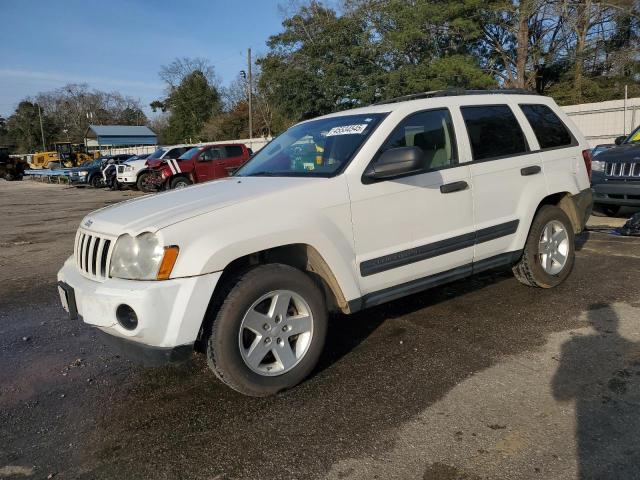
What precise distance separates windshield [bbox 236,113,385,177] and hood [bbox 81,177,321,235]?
23 cm

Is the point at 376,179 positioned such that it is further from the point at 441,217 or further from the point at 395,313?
the point at 395,313

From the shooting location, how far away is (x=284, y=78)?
30.9 m

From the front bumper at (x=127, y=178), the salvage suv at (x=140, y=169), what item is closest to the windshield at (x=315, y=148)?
the salvage suv at (x=140, y=169)

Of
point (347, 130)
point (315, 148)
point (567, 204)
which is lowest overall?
point (567, 204)

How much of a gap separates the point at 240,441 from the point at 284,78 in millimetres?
30259

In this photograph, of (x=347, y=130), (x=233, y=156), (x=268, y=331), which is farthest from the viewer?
(x=233, y=156)

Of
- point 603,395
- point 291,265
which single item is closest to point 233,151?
point 291,265

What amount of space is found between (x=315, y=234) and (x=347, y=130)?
1079 millimetres

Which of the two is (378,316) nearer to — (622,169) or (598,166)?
(622,169)

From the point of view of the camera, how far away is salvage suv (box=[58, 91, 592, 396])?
283 cm

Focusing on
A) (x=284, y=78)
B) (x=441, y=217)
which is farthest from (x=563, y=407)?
(x=284, y=78)

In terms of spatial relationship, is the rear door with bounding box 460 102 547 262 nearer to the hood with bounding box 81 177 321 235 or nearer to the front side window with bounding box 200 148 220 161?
the hood with bounding box 81 177 321 235

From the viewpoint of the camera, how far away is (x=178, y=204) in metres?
3.18

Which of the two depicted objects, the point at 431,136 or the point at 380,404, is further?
the point at 431,136
